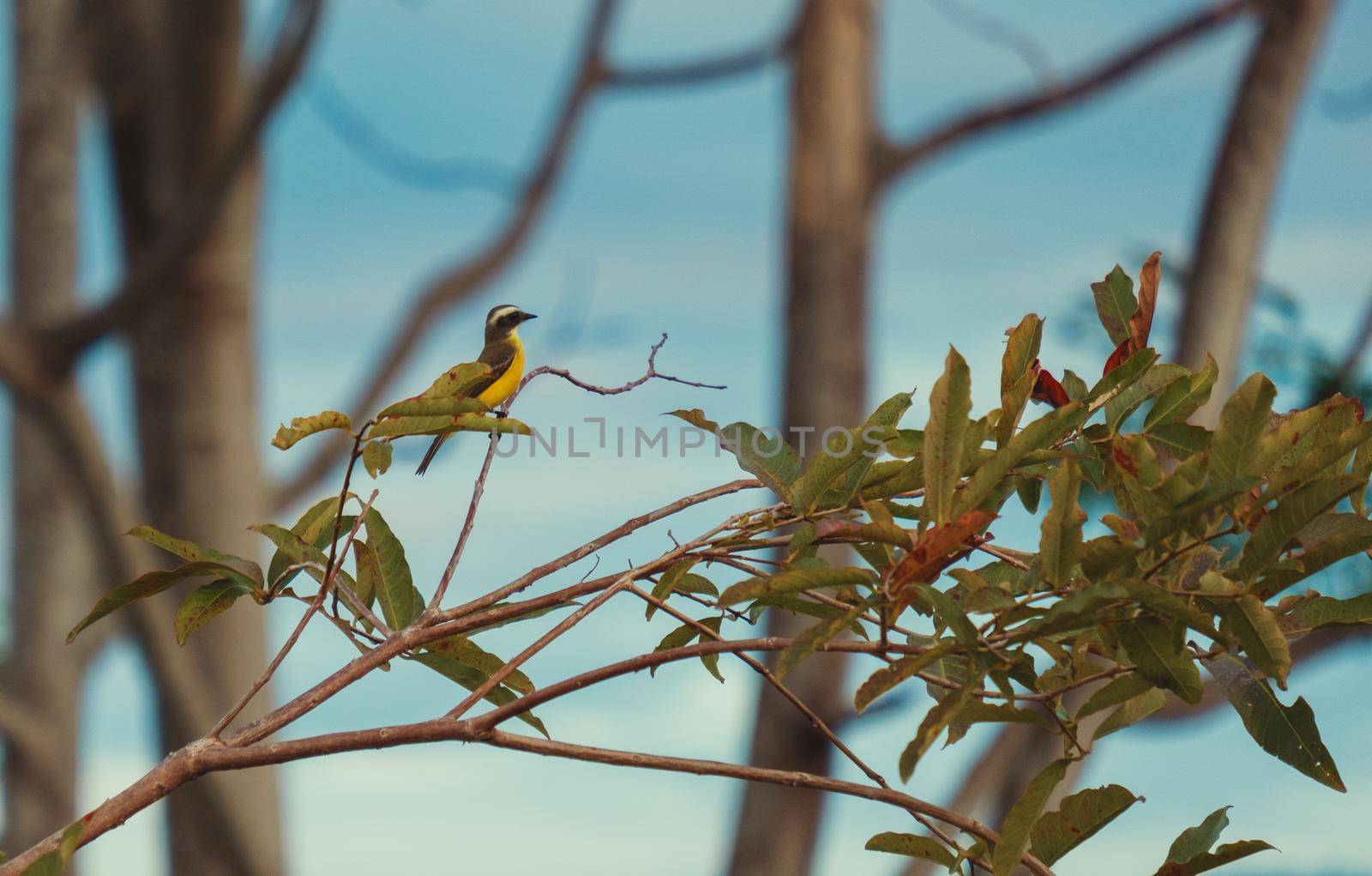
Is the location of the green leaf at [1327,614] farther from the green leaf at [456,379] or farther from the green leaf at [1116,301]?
the green leaf at [456,379]

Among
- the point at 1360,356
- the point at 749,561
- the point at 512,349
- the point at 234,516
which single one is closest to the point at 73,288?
the point at 234,516

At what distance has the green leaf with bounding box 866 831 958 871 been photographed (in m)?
1.50

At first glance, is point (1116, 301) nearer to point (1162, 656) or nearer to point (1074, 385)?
point (1074, 385)

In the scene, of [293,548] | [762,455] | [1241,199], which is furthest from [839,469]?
[1241,199]

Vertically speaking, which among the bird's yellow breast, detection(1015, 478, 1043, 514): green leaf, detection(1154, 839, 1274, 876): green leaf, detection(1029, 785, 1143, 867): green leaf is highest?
the bird's yellow breast

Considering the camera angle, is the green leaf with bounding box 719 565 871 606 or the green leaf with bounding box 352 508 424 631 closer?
the green leaf with bounding box 719 565 871 606

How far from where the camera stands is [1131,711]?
64.1 inches

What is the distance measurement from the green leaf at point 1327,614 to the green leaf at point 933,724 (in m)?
0.43

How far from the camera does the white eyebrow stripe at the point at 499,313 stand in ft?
15.8

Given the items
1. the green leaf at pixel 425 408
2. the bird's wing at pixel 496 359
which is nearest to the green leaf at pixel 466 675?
the green leaf at pixel 425 408

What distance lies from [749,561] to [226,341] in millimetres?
5324

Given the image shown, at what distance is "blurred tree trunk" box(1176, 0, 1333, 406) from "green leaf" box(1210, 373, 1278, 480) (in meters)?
3.81

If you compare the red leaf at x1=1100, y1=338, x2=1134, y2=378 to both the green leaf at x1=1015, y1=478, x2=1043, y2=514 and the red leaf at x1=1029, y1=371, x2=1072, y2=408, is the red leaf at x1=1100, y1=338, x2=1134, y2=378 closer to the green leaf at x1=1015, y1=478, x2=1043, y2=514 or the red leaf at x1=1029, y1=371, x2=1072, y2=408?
the red leaf at x1=1029, y1=371, x2=1072, y2=408

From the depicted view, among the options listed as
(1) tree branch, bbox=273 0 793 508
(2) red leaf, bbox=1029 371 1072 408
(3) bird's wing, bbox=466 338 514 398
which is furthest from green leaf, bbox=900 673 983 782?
(1) tree branch, bbox=273 0 793 508
